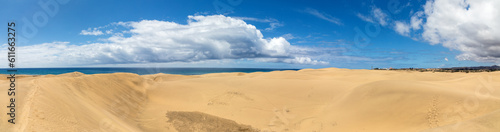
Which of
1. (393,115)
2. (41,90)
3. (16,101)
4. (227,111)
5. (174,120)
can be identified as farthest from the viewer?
(227,111)

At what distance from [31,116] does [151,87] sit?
882cm

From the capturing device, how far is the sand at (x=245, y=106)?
417 cm

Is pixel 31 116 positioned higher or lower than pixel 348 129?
higher

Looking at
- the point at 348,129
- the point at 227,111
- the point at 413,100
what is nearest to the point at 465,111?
the point at 413,100

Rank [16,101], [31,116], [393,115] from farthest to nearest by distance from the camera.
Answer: [393,115] < [16,101] < [31,116]

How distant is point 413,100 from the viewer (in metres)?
6.54

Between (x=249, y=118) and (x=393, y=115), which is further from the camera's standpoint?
(x=249, y=118)

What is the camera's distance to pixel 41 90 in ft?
16.1

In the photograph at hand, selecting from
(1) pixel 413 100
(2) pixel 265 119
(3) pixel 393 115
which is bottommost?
(2) pixel 265 119

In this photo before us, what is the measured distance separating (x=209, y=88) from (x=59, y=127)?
26.7ft

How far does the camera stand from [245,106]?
9148mm

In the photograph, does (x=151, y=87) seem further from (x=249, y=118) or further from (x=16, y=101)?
(x=16, y=101)

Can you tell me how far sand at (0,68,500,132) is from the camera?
4168 mm

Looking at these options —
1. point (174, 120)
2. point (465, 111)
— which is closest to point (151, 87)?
point (174, 120)
